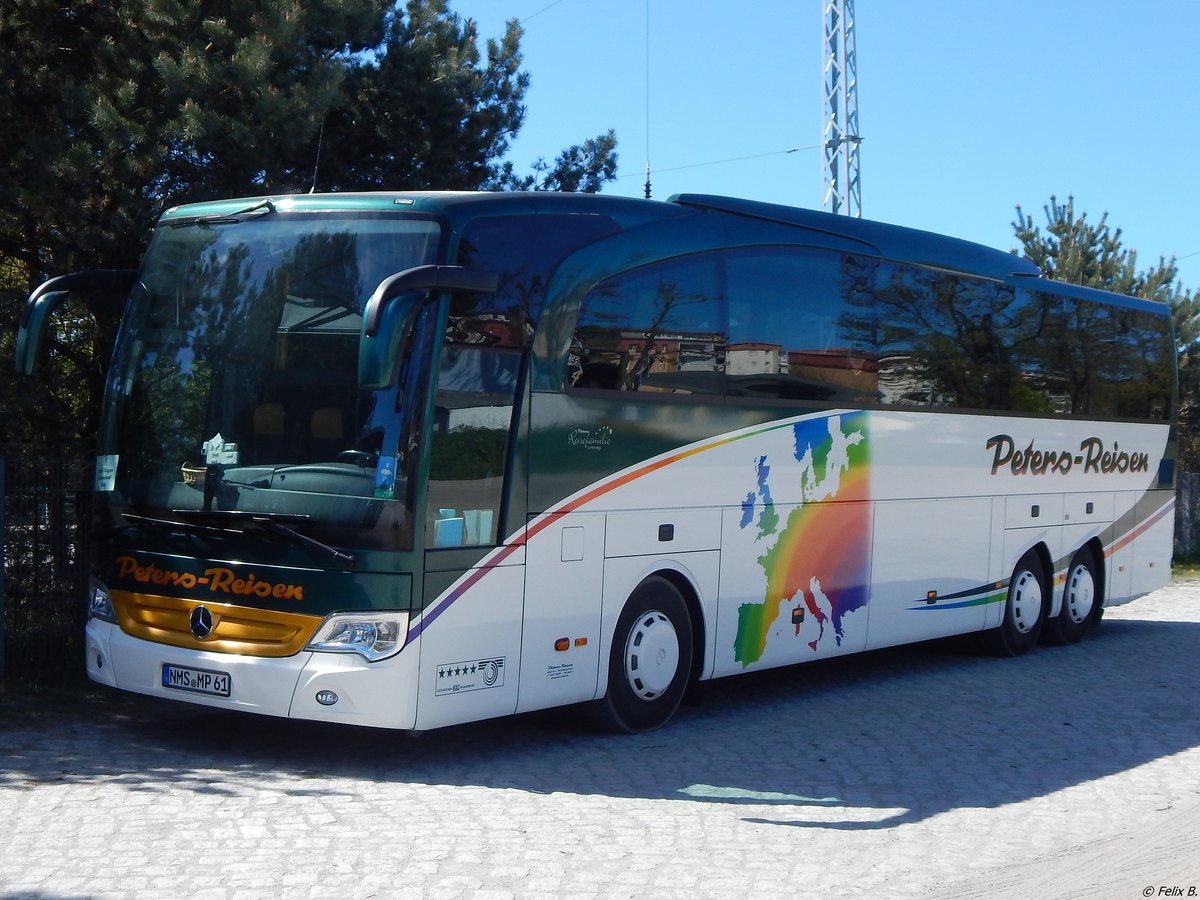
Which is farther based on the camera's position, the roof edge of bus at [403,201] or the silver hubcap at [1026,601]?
the silver hubcap at [1026,601]

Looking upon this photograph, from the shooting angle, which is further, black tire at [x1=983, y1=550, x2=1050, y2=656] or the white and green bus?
black tire at [x1=983, y1=550, x2=1050, y2=656]

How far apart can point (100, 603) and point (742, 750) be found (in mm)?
4379

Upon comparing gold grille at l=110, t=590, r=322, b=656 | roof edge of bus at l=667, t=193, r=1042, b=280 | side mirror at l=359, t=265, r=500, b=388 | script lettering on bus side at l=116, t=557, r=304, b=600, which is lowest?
gold grille at l=110, t=590, r=322, b=656

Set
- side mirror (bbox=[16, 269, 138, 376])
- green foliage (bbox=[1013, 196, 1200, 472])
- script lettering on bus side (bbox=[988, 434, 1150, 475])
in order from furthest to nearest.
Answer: green foliage (bbox=[1013, 196, 1200, 472]) < script lettering on bus side (bbox=[988, 434, 1150, 475]) < side mirror (bbox=[16, 269, 138, 376])

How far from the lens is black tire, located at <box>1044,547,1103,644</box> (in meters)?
16.5

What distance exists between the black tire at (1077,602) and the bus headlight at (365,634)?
10.1 m

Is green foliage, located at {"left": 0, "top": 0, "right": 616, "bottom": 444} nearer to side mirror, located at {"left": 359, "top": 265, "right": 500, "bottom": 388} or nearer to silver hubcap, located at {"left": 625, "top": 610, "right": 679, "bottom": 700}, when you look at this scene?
side mirror, located at {"left": 359, "top": 265, "right": 500, "bottom": 388}

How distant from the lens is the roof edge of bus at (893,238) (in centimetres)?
1146

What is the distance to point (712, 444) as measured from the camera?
10.9 m

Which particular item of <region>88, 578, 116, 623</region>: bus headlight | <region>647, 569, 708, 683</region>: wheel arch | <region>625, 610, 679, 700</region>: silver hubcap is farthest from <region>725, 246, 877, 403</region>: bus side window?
<region>88, 578, 116, 623</region>: bus headlight

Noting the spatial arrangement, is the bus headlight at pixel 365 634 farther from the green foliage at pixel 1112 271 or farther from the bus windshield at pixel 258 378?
the green foliage at pixel 1112 271

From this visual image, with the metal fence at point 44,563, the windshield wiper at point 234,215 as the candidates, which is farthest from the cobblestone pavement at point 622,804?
the windshield wiper at point 234,215

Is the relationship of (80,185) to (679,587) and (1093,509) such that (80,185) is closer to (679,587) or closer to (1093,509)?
(679,587)

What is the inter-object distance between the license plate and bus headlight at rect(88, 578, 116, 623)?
0.73 m
